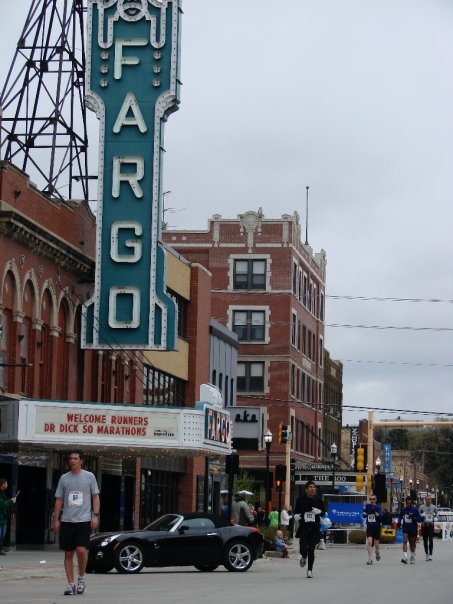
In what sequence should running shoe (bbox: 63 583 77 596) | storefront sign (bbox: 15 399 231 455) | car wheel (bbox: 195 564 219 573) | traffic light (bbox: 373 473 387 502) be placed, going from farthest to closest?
traffic light (bbox: 373 473 387 502) < storefront sign (bbox: 15 399 231 455) < car wheel (bbox: 195 564 219 573) < running shoe (bbox: 63 583 77 596)

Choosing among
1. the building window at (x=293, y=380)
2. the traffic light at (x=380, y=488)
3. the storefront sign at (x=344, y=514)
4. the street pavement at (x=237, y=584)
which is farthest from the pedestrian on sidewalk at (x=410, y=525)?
the building window at (x=293, y=380)

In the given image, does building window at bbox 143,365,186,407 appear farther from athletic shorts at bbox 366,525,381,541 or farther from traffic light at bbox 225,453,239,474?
athletic shorts at bbox 366,525,381,541

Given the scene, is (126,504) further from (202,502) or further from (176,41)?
(176,41)

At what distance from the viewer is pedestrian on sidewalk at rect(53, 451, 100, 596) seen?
62.4 feet

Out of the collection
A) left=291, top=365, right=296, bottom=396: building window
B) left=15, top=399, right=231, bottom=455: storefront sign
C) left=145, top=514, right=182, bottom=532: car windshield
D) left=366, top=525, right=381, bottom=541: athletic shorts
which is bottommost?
left=366, top=525, right=381, bottom=541: athletic shorts

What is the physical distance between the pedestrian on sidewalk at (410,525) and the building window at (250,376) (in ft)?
149

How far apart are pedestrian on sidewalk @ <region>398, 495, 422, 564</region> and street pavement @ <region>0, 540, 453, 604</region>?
120cm

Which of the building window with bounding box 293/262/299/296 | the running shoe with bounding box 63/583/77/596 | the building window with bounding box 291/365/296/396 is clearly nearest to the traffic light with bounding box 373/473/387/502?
the running shoe with bounding box 63/583/77/596

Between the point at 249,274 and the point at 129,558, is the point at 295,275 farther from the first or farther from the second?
the point at 129,558

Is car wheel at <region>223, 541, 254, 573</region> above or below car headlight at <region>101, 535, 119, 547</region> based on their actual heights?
below

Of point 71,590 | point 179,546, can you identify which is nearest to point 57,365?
point 179,546

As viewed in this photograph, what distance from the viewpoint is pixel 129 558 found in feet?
88.5

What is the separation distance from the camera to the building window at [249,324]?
269ft

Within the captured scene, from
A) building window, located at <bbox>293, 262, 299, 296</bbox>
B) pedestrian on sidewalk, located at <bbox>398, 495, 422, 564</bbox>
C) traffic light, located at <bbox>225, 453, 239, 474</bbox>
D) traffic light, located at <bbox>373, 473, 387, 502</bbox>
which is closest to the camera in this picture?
pedestrian on sidewalk, located at <bbox>398, 495, 422, 564</bbox>
